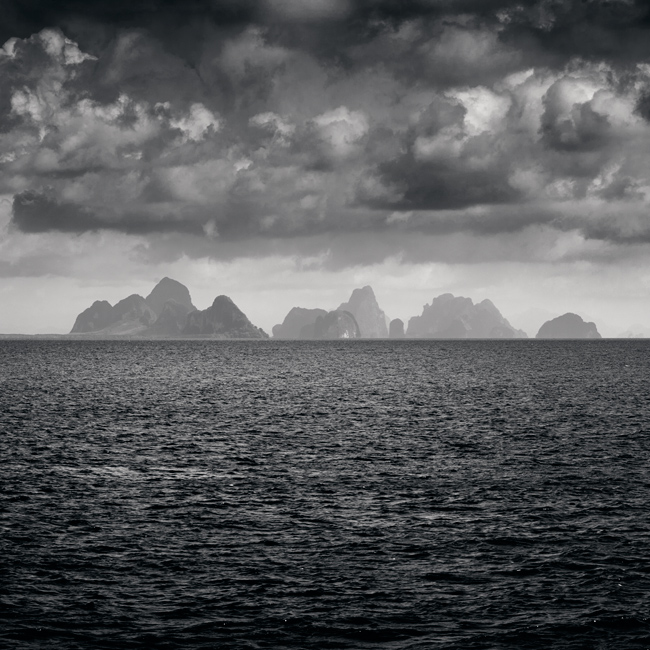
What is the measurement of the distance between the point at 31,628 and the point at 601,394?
109m

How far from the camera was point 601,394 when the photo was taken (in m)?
120

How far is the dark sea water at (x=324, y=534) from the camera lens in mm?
28109

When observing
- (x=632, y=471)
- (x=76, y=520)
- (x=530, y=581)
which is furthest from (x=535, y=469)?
(x=76, y=520)

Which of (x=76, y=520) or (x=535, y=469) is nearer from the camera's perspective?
(x=76, y=520)

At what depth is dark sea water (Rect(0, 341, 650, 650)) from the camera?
92.2 feet

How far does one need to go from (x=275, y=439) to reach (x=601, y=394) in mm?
68674

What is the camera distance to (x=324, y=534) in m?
Result: 39.4

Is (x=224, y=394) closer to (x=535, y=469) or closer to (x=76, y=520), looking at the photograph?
(x=535, y=469)

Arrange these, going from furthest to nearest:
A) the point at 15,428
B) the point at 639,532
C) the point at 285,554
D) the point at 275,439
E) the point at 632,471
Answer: the point at 15,428, the point at 275,439, the point at 632,471, the point at 639,532, the point at 285,554

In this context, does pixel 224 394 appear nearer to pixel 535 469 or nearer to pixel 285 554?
pixel 535 469

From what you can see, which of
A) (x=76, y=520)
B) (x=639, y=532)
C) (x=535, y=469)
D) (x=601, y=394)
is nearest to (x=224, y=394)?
(x=601, y=394)

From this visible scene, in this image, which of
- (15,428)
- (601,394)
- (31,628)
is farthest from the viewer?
(601,394)

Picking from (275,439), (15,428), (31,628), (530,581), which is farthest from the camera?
(15,428)

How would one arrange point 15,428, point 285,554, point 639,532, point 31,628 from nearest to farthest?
point 31,628 → point 285,554 → point 639,532 → point 15,428
